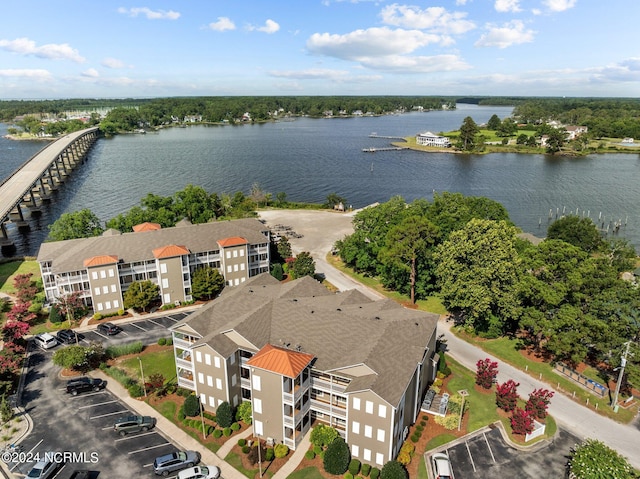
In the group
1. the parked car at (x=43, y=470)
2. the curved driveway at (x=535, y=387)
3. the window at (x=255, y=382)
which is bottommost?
→ the curved driveway at (x=535, y=387)

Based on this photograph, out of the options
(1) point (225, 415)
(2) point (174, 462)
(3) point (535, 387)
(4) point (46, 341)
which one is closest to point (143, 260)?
(4) point (46, 341)

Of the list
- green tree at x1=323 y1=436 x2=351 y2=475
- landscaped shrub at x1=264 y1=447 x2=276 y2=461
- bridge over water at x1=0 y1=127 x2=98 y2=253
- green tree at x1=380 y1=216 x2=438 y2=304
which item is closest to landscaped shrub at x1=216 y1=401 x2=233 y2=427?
landscaped shrub at x1=264 y1=447 x2=276 y2=461

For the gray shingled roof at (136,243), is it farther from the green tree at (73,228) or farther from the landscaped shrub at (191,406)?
the landscaped shrub at (191,406)

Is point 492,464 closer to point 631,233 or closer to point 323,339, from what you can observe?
point 323,339

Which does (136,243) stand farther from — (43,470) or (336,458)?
(336,458)

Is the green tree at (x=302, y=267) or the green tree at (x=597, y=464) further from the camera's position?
the green tree at (x=302, y=267)

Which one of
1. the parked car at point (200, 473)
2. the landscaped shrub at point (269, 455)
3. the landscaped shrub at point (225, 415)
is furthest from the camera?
the landscaped shrub at point (225, 415)

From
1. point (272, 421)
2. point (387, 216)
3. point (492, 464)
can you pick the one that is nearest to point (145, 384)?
point (272, 421)

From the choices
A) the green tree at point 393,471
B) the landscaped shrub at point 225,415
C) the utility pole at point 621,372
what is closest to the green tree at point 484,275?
the utility pole at point 621,372
